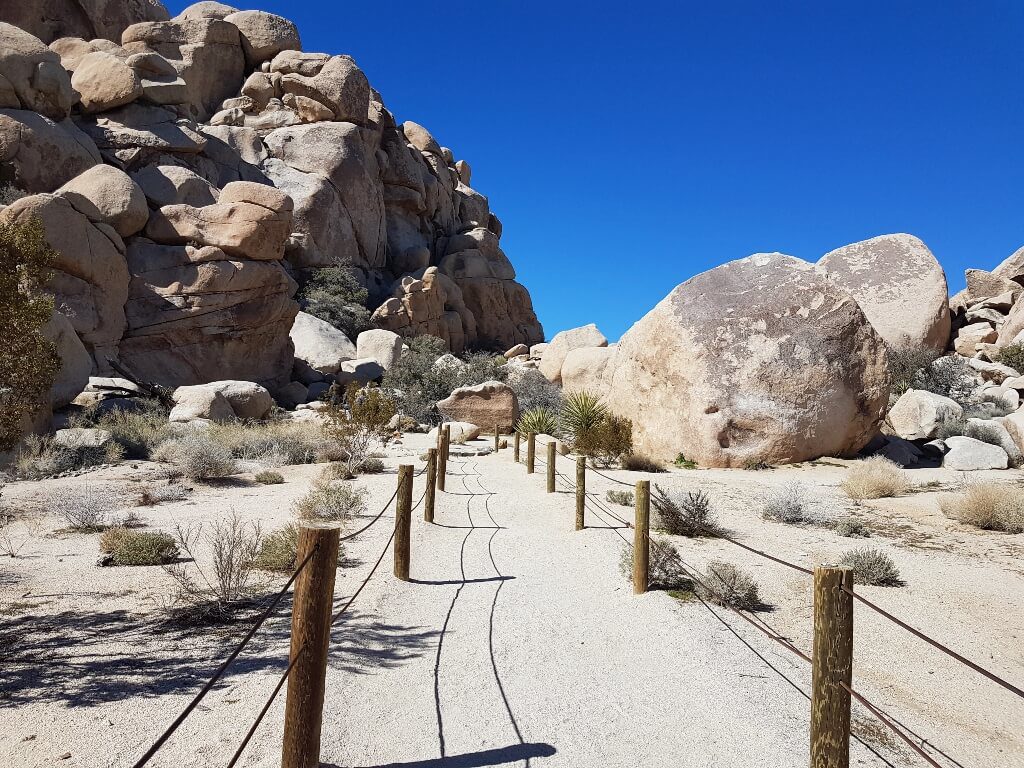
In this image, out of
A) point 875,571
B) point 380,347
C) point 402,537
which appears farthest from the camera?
point 380,347

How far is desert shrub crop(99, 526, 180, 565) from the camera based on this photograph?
7.03 meters

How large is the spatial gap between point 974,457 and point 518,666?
48.7ft

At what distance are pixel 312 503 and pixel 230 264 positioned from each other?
1806 centimetres

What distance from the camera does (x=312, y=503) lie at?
32.9 feet

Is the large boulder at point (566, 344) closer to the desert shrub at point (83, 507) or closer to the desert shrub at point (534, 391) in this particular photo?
the desert shrub at point (534, 391)

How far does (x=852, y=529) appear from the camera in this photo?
9336 mm

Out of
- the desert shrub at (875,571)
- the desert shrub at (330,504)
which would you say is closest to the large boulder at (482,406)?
the desert shrub at (330,504)

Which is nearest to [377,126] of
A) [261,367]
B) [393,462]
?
[261,367]

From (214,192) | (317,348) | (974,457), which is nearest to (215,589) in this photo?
(974,457)

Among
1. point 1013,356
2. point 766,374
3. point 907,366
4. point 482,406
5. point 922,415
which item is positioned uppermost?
point 1013,356

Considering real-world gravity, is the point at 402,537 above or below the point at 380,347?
below

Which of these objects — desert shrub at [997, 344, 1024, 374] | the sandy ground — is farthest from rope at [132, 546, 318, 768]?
desert shrub at [997, 344, 1024, 374]

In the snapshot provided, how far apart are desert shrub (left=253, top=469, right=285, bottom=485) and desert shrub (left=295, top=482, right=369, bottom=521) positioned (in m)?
1.67

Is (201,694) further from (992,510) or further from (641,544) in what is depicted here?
(992,510)
